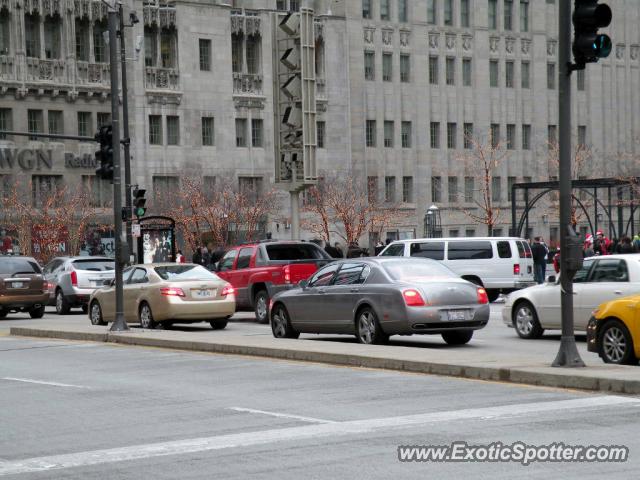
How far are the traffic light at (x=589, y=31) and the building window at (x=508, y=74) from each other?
242 feet

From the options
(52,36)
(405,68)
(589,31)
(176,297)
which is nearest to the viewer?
(589,31)

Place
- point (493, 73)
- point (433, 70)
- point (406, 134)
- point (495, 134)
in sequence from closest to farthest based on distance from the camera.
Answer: point (406, 134)
point (433, 70)
point (495, 134)
point (493, 73)

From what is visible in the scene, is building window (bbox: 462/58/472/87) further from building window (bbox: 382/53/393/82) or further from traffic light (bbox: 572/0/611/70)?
traffic light (bbox: 572/0/611/70)

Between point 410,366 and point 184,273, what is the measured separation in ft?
39.5

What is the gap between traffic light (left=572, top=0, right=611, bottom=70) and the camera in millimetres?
15164

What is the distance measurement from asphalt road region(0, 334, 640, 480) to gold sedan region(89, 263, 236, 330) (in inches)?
365

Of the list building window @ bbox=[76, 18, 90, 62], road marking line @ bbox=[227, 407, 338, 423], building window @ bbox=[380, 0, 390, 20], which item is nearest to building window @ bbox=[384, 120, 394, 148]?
building window @ bbox=[380, 0, 390, 20]

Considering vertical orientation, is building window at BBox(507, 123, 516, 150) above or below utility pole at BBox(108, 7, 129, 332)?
above

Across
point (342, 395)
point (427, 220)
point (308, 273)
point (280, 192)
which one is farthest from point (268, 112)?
point (342, 395)

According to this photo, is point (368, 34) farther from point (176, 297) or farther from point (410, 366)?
point (410, 366)

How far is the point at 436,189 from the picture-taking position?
85000mm

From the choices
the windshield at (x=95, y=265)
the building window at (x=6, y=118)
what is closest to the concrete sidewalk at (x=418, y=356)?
the windshield at (x=95, y=265)

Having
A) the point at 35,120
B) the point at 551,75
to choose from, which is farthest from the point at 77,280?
the point at 551,75

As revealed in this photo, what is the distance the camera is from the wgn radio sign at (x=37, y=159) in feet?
224
